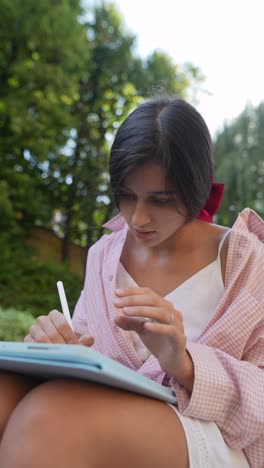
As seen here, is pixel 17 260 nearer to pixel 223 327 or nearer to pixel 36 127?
pixel 36 127

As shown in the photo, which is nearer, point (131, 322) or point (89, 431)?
point (89, 431)

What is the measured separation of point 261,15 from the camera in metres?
3.63

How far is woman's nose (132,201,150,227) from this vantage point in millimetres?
1035

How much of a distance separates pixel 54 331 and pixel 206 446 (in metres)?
0.29

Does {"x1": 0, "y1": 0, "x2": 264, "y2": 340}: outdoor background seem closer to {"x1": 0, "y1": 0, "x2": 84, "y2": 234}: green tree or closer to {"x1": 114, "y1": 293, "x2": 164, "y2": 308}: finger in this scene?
{"x1": 0, "y1": 0, "x2": 84, "y2": 234}: green tree

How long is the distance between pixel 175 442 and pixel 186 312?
32 centimetres

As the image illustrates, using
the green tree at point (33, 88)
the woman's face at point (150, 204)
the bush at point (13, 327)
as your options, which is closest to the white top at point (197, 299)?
the woman's face at point (150, 204)

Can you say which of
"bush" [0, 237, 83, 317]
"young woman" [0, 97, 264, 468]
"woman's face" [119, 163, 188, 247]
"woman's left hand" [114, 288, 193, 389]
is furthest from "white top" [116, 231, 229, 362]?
"bush" [0, 237, 83, 317]

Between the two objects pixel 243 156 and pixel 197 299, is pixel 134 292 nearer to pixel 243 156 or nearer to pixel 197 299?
pixel 197 299

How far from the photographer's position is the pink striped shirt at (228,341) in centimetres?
84

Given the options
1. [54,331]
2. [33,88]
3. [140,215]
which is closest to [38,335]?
[54,331]

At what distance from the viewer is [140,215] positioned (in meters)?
1.04

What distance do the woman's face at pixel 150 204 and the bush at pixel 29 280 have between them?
12.6ft

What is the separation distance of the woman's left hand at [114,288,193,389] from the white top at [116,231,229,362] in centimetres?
22
